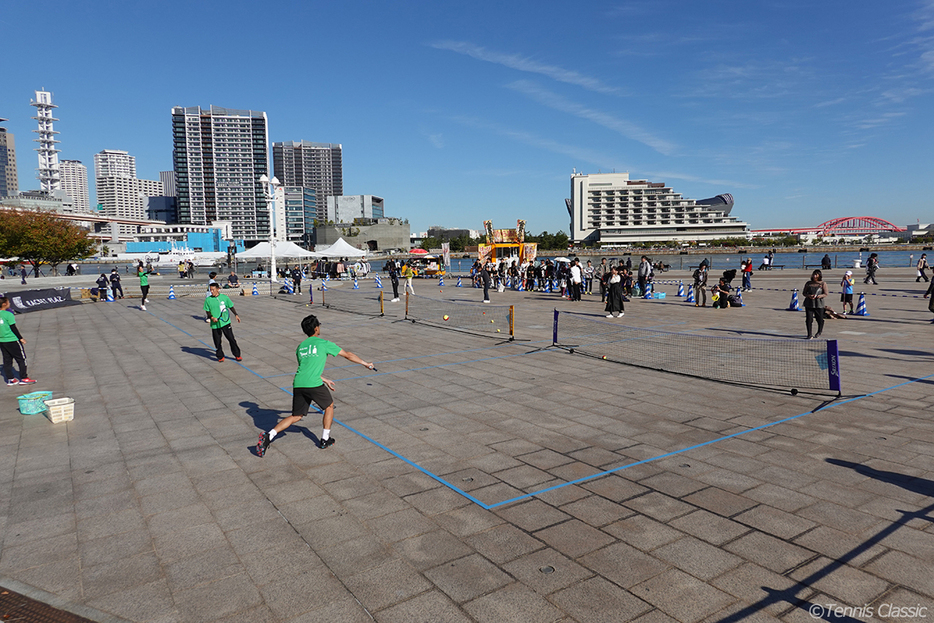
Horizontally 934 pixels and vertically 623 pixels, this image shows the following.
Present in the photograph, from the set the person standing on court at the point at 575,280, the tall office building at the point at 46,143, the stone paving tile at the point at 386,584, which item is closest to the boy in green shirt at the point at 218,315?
the stone paving tile at the point at 386,584

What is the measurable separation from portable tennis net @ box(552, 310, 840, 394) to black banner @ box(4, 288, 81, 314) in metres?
24.9

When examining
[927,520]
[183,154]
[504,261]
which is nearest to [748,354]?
[927,520]

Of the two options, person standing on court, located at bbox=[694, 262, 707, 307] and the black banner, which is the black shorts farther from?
the black banner

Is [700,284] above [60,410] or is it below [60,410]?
above

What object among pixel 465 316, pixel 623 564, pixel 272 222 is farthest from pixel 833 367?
pixel 272 222

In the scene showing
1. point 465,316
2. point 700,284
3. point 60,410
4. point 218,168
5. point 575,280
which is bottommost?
point 60,410

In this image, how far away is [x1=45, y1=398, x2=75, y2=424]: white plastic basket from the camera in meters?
8.25

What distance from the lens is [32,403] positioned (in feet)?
28.8

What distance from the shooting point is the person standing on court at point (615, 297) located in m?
19.5

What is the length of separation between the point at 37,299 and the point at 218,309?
66.0ft

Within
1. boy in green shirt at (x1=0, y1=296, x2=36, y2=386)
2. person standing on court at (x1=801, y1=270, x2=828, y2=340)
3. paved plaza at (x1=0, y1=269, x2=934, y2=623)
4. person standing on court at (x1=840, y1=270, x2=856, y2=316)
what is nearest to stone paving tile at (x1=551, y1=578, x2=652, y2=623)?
paved plaza at (x1=0, y1=269, x2=934, y2=623)

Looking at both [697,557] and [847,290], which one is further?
[847,290]

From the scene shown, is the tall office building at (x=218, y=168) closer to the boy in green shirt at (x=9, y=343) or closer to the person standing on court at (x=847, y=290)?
the boy in green shirt at (x=9, y=343)

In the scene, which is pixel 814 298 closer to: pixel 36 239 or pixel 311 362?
pixel 311 362
